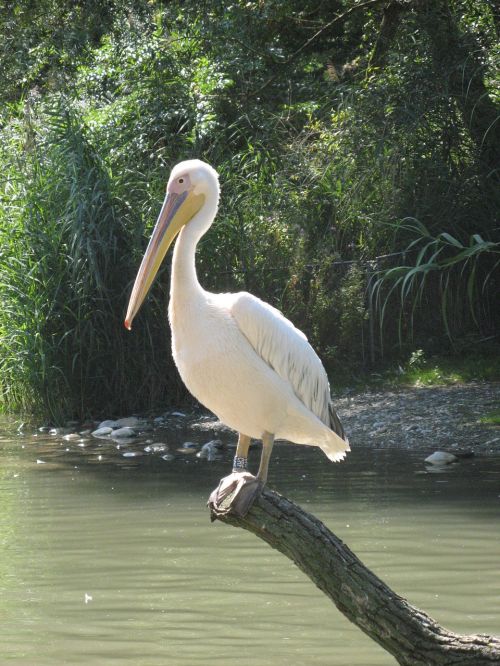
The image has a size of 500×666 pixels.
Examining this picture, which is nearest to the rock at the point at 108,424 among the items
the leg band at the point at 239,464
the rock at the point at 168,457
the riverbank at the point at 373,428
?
the riverbank at the point at 373,428

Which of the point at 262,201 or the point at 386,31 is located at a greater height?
the point at 386,31

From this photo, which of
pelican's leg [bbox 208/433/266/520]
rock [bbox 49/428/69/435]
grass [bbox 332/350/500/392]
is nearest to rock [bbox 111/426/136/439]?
rock [bbox 49/428/69/435]

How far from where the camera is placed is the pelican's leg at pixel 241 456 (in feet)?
12.6

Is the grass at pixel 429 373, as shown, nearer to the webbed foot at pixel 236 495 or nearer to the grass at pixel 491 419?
the grass at pixel 491 419

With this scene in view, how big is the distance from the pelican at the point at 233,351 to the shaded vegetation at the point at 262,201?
207 inches

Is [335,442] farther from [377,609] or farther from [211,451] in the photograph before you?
[211,451]

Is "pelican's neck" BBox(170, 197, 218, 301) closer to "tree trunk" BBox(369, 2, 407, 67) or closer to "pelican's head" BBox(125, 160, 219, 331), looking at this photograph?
"pelican's head" BBox(125, 160, 219, 331)

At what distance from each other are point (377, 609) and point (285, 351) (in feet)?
4.90

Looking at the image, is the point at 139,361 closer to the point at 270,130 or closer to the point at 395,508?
the point at 270,130

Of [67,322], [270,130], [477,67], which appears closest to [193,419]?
[67,322]

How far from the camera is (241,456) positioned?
401 centimetres

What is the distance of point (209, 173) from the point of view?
14.1 ft

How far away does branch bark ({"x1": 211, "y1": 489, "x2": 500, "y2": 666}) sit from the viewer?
113 inches

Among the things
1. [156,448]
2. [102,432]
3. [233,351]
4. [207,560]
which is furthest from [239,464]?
[102,432]
